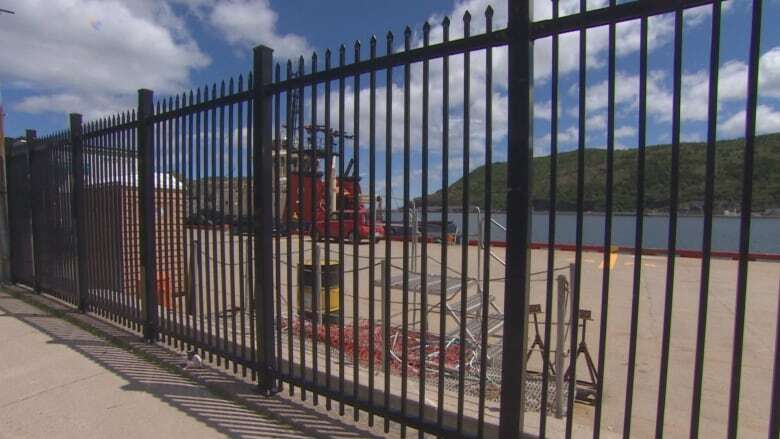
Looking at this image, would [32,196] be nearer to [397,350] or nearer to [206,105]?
[206,105]

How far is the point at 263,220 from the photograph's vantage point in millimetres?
3916

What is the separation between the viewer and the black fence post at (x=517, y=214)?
2502mm

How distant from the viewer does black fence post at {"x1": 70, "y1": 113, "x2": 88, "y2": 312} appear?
627 cm

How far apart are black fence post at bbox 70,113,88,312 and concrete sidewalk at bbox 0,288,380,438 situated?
1.39 metres

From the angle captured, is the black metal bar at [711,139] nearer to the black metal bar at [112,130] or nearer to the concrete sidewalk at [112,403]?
the concrete sidewalk at [112,403]

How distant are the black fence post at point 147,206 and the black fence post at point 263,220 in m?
1.79

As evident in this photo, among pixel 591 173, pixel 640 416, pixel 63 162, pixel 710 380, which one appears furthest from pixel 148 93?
pixel 710 380

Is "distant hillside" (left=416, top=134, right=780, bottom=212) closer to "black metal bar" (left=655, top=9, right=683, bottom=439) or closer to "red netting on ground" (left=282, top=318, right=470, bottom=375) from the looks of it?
"black metal bar" (left=655, top=9, right=683, bottom=439)

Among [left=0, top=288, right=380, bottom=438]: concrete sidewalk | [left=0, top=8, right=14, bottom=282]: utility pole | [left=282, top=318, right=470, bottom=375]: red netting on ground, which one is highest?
[left=0, top=8, right=14, bottom=282]: utility pole

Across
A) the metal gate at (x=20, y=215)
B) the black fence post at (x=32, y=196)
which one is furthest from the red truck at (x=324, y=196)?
the metal gate at (x=20, y=215)

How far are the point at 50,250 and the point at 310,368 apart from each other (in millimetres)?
5750

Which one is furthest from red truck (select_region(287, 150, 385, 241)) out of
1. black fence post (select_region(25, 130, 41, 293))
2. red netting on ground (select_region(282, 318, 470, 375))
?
black fence post (select_region(25, 130, 41, 293))

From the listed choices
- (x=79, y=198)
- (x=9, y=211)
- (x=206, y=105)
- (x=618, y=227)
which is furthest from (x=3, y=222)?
(x=618, y=227)

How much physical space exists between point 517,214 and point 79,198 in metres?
5.93
